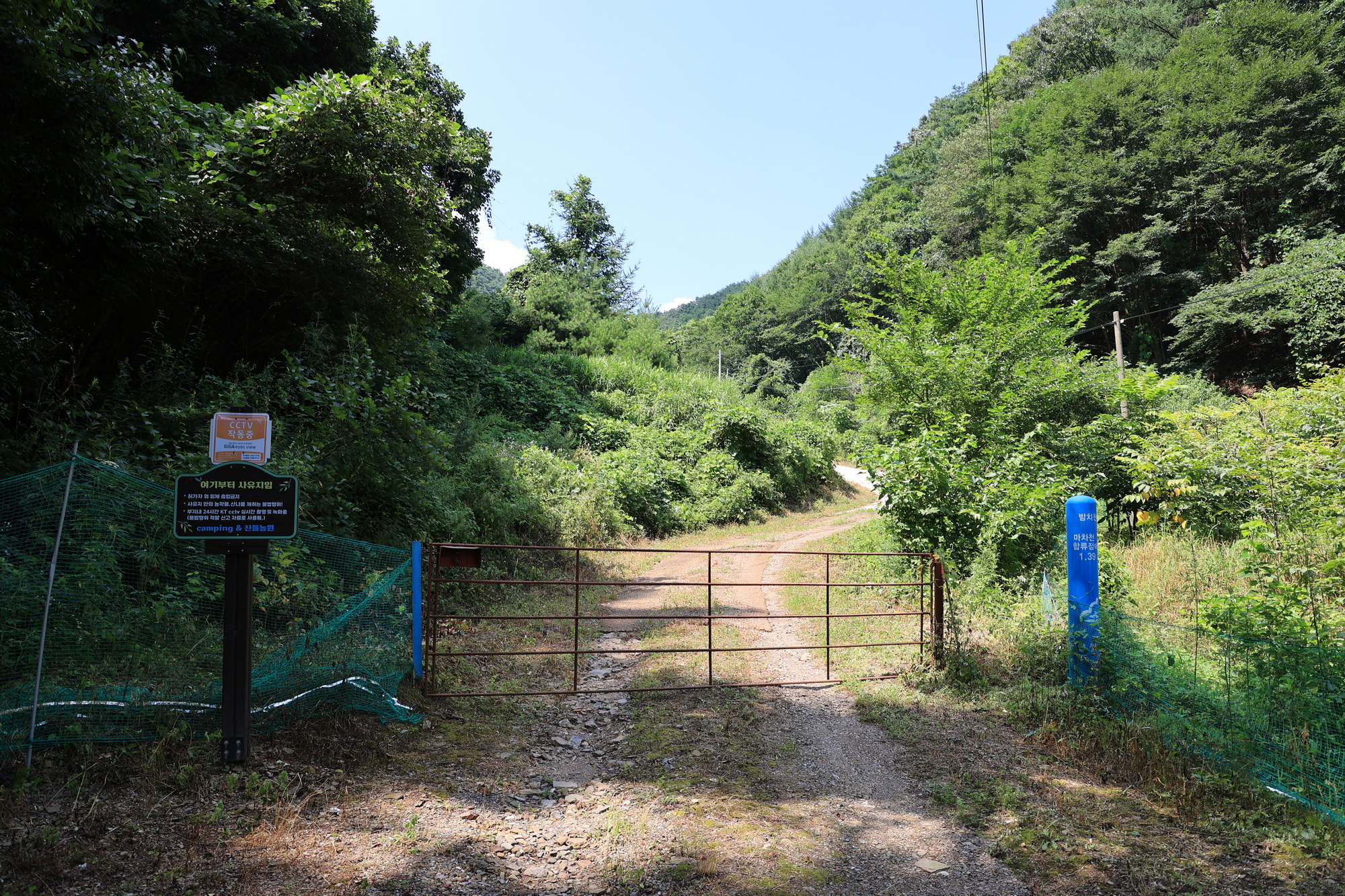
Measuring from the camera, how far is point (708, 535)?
1823cm

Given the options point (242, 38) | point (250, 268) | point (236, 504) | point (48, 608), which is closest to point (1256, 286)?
point (250, 268)

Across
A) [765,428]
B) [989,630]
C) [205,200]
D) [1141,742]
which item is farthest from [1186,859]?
[765,428]

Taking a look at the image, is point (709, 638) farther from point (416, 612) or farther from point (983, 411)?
point (983, 411)

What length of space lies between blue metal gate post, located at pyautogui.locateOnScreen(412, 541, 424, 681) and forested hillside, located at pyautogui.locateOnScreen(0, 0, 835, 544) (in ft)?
5.52

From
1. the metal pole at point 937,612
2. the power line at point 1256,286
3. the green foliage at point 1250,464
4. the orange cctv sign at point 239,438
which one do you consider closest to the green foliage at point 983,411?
the green foliage at point 1250,464

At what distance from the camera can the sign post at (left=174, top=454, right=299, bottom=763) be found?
4.50 meters

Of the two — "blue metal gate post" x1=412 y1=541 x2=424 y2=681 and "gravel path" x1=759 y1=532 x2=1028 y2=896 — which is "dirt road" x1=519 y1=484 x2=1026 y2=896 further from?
"blue metal gate post" x1=412 y1=541 x2=424 y2=681

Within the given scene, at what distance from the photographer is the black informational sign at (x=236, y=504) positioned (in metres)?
4.48

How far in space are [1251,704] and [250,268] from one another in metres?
12.2

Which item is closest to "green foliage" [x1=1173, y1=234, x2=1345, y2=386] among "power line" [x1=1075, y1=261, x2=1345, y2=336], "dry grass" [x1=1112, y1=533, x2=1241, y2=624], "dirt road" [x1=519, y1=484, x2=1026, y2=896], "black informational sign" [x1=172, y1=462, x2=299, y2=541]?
"power line" [x1=1075, y1=261, x2=1345, y2=336]

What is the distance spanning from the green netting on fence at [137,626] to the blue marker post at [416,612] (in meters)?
0.60

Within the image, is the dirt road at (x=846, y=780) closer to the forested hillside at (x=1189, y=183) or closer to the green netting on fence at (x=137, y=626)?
the green netting on fence at (x=137, y=626)

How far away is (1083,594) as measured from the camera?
6.57 m

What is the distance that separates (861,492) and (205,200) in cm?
2398
